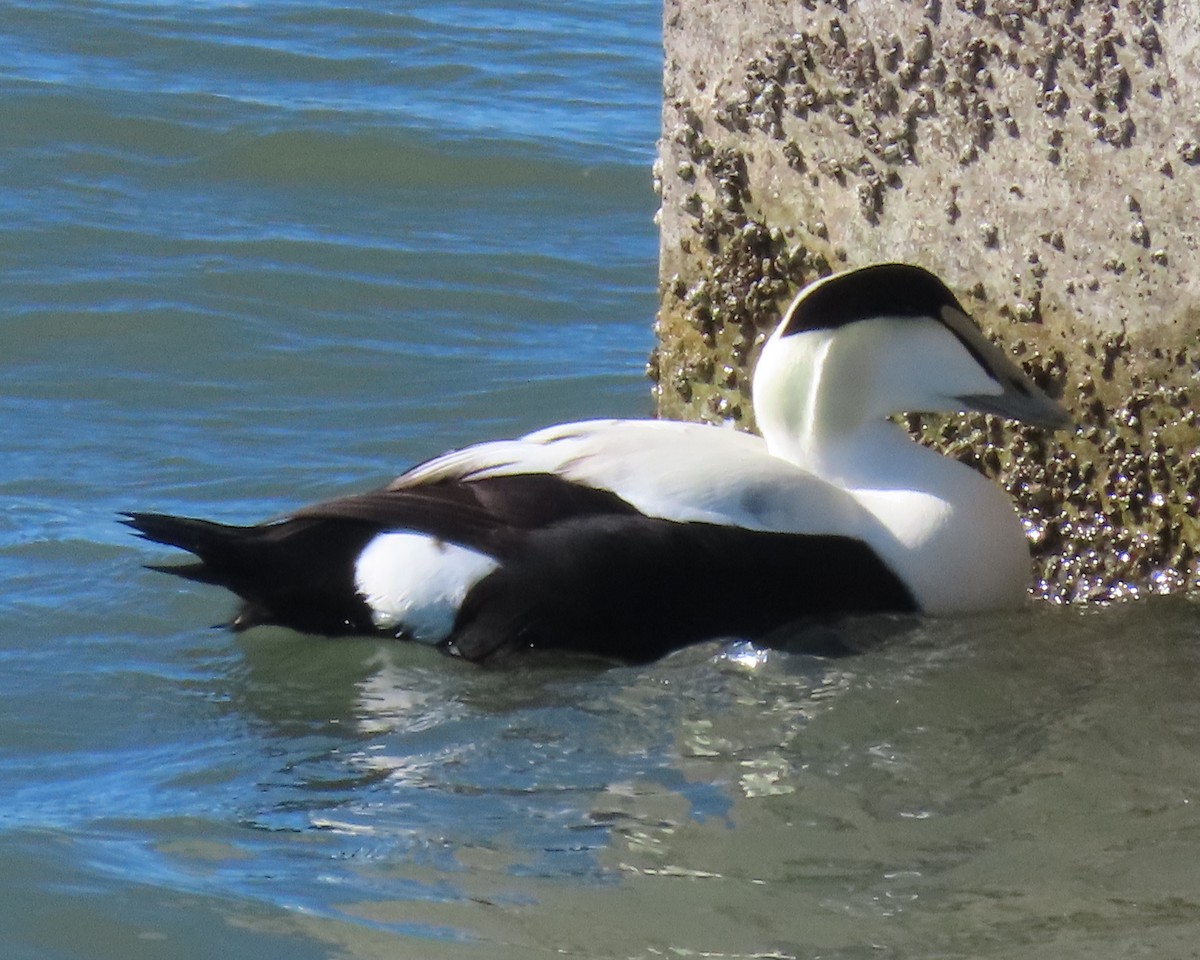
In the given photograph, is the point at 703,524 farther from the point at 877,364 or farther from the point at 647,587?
the point at 877,364

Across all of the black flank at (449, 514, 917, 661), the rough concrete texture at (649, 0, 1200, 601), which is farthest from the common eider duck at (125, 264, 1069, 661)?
the rough concrete texture at (649, 0, 1200, 601)

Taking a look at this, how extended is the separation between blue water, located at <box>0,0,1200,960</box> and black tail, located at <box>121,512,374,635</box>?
0.07 metres

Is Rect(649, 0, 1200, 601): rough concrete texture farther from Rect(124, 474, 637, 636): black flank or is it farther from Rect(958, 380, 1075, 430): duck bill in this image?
Result: Rect(124, 474, 637, 636): black flank

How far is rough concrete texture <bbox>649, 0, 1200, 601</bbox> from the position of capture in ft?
12.4

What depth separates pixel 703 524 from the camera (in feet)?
12.7

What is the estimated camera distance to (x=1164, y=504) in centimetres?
394

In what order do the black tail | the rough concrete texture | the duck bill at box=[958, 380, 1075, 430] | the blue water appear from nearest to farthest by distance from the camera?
1. the blue water
2. the rough concrete texture
3. the duck bill at box=[958, 380, 1075, 430]
4. the black tail

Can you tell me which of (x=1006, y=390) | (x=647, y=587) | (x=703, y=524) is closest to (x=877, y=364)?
(x=1006, y=390)

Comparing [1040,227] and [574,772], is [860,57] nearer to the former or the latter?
[1040,227]

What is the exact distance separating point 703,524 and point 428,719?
24.2 inches

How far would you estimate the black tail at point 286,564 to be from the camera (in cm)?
404

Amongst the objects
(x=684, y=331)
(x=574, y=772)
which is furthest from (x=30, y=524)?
(x=574, y=772)

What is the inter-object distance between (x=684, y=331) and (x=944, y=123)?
31.2 inches

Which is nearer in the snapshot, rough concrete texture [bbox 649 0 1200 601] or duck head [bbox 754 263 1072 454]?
rough concrete texture [bbox 649 0 1200 601]
